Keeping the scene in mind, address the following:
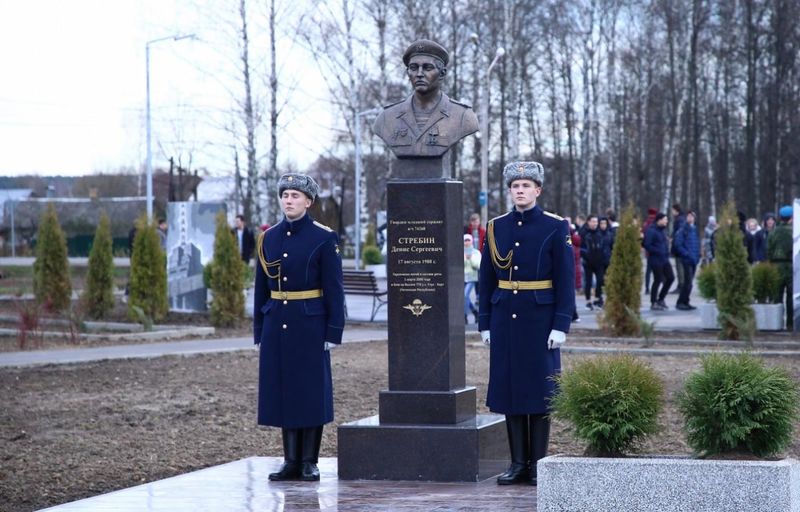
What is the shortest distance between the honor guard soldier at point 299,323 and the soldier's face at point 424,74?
92cm

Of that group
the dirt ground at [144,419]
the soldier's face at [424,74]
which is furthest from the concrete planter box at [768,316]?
the soldier's face at [424,74]

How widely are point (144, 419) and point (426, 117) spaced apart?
14.4ft

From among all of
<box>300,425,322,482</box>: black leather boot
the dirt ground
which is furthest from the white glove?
<box>300,425,322,482</box>: black leather boot

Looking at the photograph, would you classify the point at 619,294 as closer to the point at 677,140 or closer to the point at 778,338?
the point at 778,338

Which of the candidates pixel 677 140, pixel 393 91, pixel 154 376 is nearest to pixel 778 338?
pixel 154 376

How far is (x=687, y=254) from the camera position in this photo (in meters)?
25.0

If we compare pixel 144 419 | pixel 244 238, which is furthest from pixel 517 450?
pixel 244 238

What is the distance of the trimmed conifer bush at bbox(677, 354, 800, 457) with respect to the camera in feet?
21.1

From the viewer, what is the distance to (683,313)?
78.9 feet

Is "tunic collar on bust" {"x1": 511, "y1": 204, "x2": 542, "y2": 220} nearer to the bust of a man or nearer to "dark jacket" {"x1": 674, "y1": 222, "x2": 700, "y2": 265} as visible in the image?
the bust of a man

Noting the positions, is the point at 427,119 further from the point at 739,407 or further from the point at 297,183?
the point at 739,407

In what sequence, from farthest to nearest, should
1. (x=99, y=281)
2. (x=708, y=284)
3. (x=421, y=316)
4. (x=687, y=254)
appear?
(x=687, y=254) → (x=99, y=281) → (x=708, y=284) → (x=421, y=316)

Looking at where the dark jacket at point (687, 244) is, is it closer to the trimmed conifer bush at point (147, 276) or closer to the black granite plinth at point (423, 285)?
the trimmed conifer bush at point (147, 276)

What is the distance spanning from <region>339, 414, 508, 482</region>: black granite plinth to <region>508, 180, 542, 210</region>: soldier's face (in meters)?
1.39
